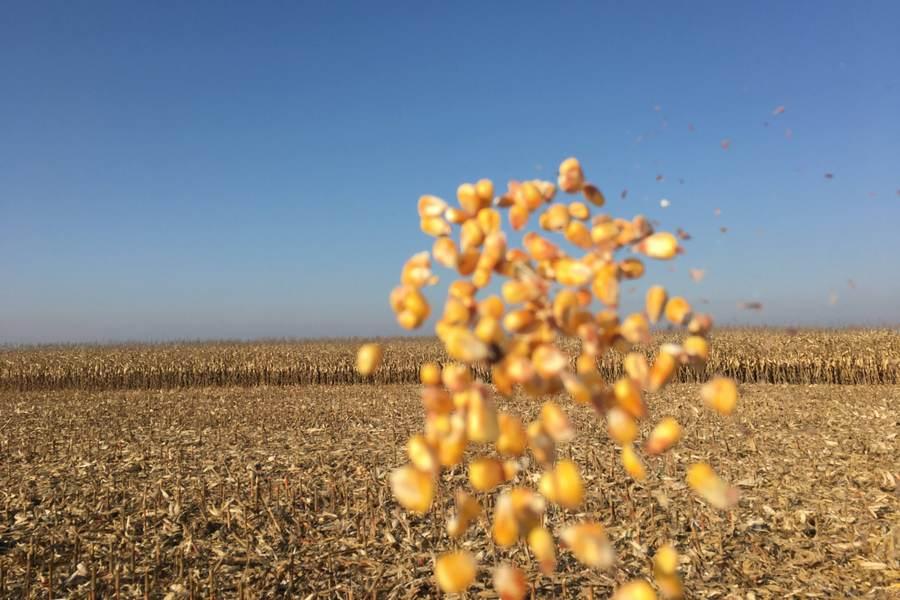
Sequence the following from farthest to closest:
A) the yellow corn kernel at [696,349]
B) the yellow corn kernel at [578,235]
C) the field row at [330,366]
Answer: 1. the field row at [330,366]
2. the yellow corn kernel at [578,235]
3. the yellow corn kernel at [696,349]

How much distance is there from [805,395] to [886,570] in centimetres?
1253

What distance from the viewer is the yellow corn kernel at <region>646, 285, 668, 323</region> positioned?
2230 millimetres

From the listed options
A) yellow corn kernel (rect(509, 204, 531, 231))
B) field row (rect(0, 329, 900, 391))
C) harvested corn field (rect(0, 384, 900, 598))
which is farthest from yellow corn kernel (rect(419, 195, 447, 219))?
field row (rect(0, 329, 900, 391))

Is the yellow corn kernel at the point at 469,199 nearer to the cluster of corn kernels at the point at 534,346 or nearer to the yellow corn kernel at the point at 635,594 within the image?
the cluster of corn kernels at the point at 534,346

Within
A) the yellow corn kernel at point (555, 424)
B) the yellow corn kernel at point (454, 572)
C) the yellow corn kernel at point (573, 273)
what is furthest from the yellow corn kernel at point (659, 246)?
the yellow corn kernel at point (454, 572)

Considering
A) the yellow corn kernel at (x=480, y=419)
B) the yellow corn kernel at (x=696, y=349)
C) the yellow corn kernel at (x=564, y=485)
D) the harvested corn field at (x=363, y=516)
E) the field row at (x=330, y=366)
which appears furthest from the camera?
the field row at (x=330, y=366)

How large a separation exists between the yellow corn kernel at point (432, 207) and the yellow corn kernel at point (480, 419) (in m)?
0.73

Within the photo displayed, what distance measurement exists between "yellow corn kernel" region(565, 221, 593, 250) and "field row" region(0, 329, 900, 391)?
67.8 ft

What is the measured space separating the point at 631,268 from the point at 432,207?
0.76m

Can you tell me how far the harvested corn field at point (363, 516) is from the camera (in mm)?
5547

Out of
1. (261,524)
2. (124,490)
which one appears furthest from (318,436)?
(261,524)

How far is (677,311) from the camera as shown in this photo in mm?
2238

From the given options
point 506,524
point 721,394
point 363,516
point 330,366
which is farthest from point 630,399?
point 330,366

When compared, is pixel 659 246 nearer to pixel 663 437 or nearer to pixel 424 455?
pixel 663 437
